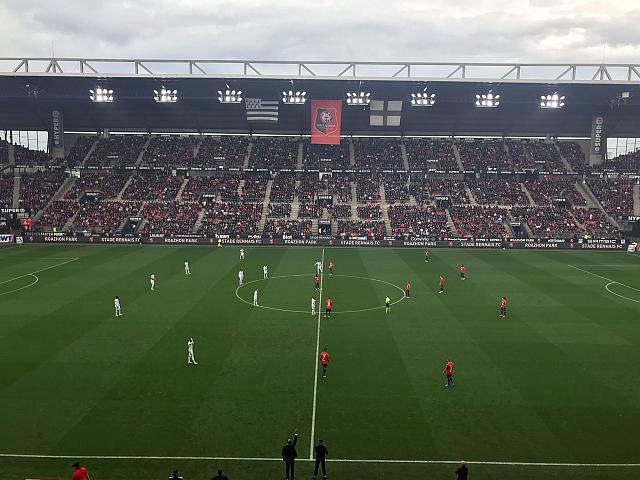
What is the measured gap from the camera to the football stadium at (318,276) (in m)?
15.0

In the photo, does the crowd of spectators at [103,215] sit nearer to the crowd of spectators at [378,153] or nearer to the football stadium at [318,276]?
the football stadium at [318,276]

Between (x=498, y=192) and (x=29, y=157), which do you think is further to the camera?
(x=29, y=157)

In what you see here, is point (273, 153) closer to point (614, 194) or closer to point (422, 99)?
point (422, 99)

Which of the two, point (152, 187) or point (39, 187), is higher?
point (152, 187)

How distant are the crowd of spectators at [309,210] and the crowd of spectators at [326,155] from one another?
31.4 feet

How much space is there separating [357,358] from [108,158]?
65.2 meters

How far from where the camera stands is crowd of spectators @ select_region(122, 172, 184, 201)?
68250 mm

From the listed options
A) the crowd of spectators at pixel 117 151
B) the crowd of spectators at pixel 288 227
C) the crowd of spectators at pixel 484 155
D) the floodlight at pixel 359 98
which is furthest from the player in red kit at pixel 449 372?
the crowd of spectators at pixel 117 151

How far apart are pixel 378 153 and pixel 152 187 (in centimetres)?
3373

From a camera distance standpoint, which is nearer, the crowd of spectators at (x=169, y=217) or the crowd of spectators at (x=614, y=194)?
the crowd of spectators at (x=169, y=217)

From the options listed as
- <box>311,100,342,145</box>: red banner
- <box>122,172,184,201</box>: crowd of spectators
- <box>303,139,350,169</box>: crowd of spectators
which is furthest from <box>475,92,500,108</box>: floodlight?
<box>122,172,184,201</box>: crowd of spectators

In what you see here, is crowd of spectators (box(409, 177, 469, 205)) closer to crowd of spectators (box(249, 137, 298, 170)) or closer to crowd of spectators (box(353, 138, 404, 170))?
crowd of spectators (box(353, 138, 404, 170))

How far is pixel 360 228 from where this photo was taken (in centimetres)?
6172

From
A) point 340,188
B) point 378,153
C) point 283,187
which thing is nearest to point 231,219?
point 283,187
